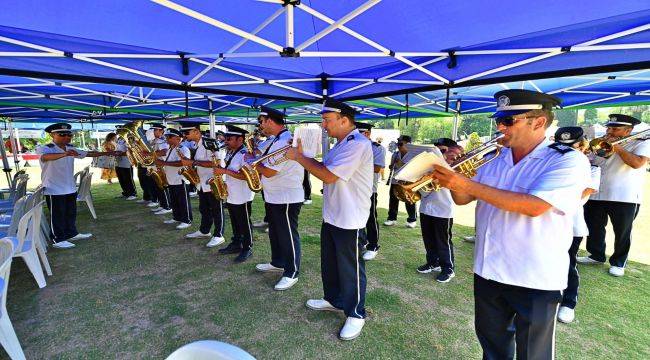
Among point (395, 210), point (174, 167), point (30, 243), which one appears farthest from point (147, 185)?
point (395, 210)

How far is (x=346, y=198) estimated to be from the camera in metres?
2.80

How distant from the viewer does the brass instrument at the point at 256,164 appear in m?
3.44

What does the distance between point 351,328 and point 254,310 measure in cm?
115

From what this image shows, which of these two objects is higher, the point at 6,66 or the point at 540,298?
the point at 6,66

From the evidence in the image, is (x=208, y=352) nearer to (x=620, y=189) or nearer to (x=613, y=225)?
(x=620, y=189)

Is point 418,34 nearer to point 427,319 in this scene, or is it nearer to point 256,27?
point 256,27

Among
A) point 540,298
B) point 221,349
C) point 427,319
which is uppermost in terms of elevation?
point 221,349

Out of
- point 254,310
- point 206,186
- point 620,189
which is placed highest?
point 620,189

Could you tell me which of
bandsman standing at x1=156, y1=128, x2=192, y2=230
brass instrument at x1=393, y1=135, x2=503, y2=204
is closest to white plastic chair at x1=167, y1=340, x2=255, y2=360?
brass instrument at x1=393, y1=135, x2=503, y2=204

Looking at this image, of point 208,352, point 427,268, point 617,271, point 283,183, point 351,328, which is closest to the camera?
point 208,352

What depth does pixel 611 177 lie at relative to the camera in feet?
13.7

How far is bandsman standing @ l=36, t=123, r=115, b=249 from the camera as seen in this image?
5.10m

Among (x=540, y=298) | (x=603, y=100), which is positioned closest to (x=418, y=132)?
(x=603, y=100)

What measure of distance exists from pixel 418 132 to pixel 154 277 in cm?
5038
